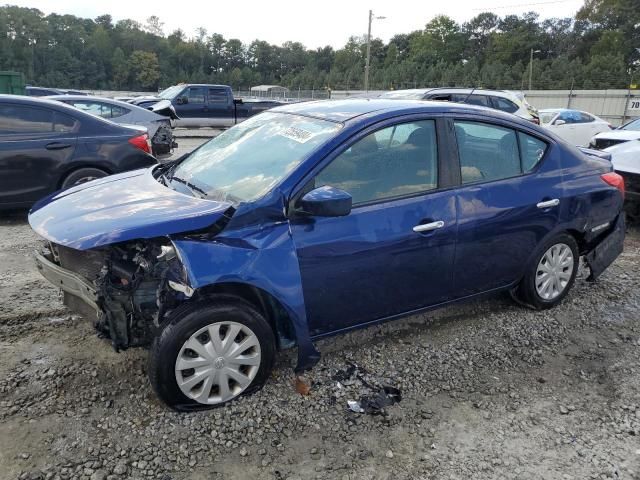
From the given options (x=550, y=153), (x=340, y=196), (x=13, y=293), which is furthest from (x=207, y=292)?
(x=550, y=153)

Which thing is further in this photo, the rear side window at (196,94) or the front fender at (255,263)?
the rear side window at (196,94)

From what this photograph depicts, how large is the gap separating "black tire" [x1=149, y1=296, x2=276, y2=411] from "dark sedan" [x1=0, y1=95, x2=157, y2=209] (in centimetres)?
453

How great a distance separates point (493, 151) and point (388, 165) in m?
0.95

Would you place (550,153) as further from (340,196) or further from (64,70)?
(64,70)

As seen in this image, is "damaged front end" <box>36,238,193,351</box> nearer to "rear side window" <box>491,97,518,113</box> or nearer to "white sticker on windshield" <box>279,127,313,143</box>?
"white sticker on windshield" <box>279,127,313,143</box>

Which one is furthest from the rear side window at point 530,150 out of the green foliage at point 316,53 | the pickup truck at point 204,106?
the green foliage at point 316,53

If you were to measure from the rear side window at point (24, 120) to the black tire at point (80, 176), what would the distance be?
608 millimetres

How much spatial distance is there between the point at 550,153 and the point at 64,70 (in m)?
94.4

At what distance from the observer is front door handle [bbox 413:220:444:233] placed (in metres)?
3.41

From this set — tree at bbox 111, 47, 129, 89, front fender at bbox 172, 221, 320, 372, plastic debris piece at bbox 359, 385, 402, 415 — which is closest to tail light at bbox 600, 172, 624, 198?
plastic debris piece at bbox 359, 385, 402, 415

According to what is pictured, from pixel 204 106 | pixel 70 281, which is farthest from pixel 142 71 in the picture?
pixel 70 281

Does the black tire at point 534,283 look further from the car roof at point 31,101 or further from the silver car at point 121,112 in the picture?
the silver car at point 121,112

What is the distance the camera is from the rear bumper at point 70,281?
117 inches

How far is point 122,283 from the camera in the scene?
116 inches
